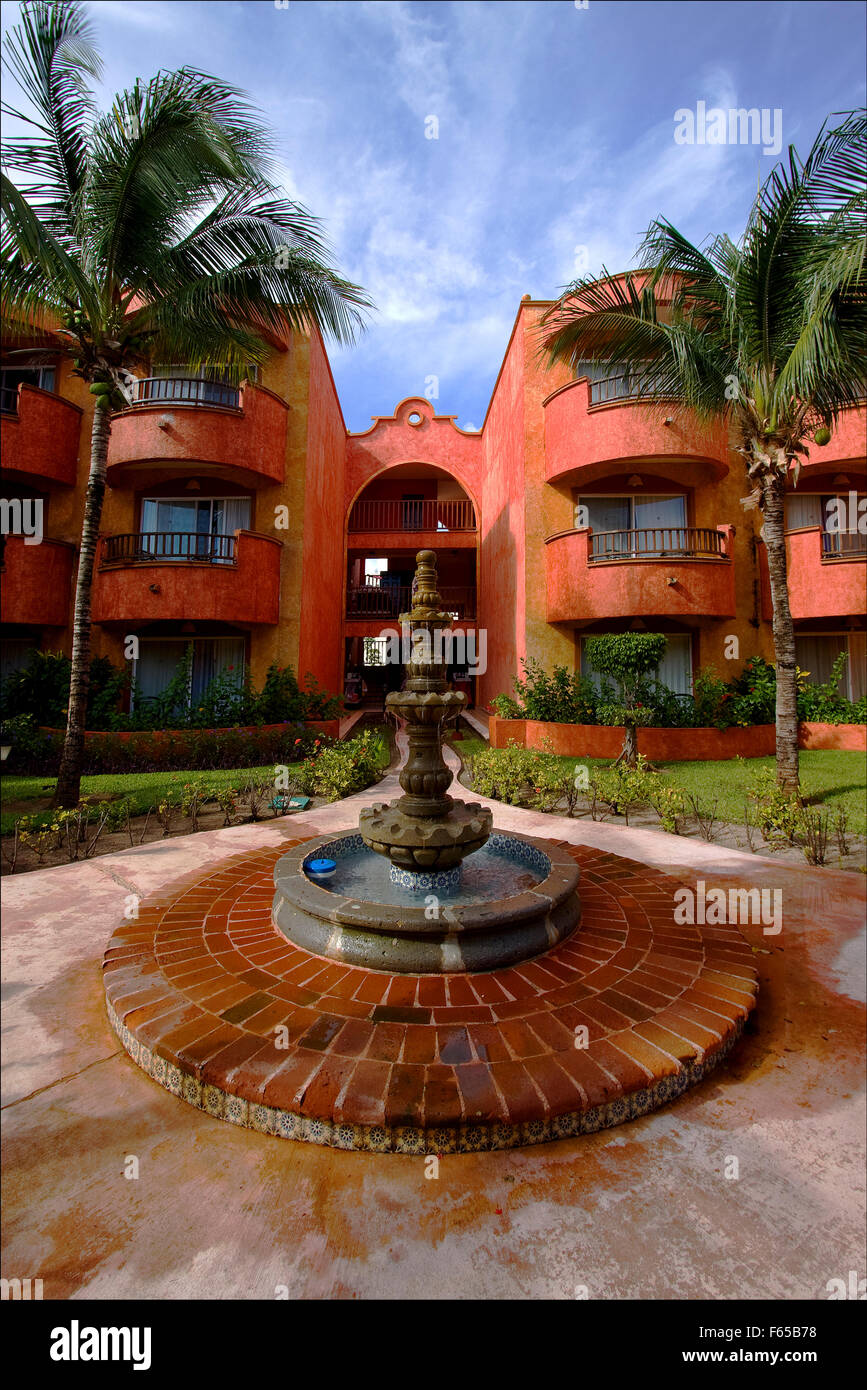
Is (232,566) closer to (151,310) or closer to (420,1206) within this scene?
(151,310)

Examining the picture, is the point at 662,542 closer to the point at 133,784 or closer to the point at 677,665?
the point at 677,665

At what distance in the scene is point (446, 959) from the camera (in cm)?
280

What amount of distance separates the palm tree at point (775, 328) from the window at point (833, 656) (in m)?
6.74

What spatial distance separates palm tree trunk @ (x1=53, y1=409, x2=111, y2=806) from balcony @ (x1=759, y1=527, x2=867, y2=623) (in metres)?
11.9

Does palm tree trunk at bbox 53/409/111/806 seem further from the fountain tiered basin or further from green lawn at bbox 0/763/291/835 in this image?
the fountain tiered basin

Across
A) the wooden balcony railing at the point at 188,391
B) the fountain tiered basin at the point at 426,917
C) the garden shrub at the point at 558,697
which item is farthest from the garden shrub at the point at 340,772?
the wooden balcony railing at the point at 188,391

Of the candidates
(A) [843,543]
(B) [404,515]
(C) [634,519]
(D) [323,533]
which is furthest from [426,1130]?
(B) [404,515]

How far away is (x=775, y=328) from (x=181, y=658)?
12.1 m

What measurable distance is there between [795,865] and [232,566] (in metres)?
10.4

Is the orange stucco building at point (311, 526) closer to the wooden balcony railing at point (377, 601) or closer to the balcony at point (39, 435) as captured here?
the balcony at point (39, 435)

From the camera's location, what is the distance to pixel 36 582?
11.7 metres

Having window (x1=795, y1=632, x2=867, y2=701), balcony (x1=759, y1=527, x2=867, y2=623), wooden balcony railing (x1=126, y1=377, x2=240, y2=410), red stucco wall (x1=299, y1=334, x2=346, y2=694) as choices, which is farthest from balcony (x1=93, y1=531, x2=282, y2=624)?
Result: window (x1=795, y1=632, x2=867, y2=701)

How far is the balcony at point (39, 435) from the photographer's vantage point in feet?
37.9
